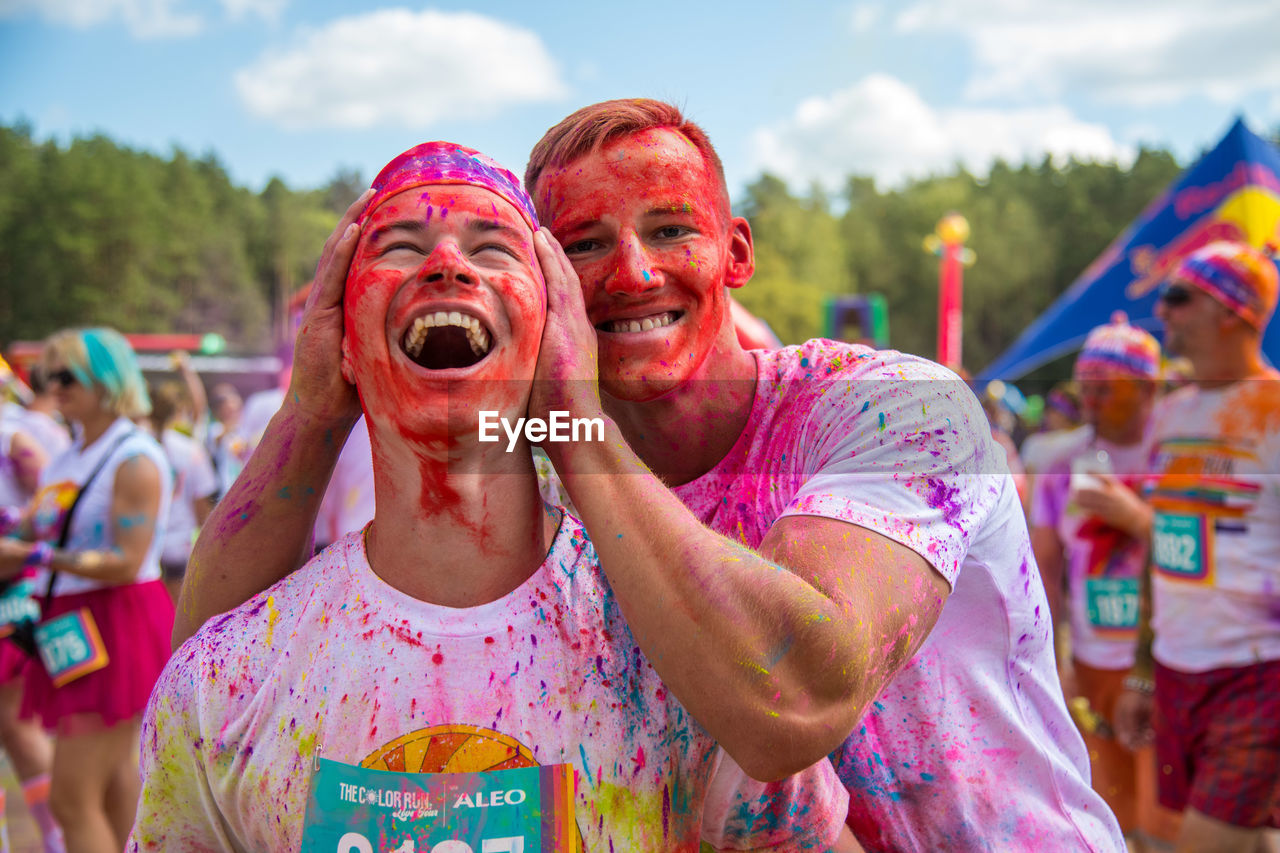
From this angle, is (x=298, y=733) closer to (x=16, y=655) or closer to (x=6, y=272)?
(x=16, y=655)

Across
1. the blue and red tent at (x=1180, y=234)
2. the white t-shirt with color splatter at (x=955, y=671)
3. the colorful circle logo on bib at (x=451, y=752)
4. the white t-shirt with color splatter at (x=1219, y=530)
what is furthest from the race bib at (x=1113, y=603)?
the blue and red tent at (x=1180, y=234)

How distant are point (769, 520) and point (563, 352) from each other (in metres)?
0.60

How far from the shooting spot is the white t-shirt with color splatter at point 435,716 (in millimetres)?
1419

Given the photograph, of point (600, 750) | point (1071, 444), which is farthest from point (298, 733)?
point (1071, 444)

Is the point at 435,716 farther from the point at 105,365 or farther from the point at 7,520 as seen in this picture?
the point at 7,520

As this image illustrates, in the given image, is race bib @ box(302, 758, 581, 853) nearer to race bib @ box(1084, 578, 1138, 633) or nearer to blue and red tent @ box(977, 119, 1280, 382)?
race bib @ box(1084, 578, 1138, 633)

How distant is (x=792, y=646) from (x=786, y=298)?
35580 millimetres

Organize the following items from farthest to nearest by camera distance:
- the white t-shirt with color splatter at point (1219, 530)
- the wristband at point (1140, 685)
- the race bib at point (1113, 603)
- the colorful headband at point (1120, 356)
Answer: the colorful headband at point (1120, 356) → the race bib at point (1113, 603) → the wristband at point (1140, 685) → the white t-shirt with color splatter at point (1219, 530)

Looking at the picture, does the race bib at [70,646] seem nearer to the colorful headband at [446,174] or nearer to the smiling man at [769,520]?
the smiling man at [769,520]

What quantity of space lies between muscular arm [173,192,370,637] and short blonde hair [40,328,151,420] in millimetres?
3007

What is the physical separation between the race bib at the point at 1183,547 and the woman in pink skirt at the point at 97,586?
435 cm

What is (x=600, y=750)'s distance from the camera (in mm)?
1436

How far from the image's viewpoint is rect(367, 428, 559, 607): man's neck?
153 cm

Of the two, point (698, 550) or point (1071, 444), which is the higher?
point (698, 550)
